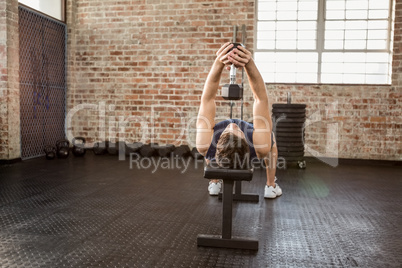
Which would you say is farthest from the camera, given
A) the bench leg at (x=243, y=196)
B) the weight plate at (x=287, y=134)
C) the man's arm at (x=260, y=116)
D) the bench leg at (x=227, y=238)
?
the weight plate at (x=287, y=134)

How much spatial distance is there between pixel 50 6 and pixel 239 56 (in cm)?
443

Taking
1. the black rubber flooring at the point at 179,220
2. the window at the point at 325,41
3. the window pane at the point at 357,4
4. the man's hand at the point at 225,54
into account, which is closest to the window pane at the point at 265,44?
the window at the point at 325,41

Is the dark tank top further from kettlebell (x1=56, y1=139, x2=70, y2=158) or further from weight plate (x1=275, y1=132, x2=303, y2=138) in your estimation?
kettlebell (x1=56, y1=139, x2=70, y2=158)

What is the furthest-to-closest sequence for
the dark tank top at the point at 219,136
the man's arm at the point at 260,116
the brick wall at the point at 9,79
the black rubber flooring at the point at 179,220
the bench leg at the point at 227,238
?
1. the brick wall at the point at 9,79
2. the dark tank top at the point at 219,136
3. the man's arm at the point at 260,116
4. the bench leg at the point at 227,238
5. the black rubber flooring at the point at 179,220

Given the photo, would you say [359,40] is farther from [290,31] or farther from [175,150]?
[175,150]

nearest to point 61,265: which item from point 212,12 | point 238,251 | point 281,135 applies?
point 238,251

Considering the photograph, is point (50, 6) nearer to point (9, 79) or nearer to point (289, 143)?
point (9, 79)

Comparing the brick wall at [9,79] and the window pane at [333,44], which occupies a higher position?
the window pane at [333,44]

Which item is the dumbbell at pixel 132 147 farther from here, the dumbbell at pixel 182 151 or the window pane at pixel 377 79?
the window pane at pixel 377 79

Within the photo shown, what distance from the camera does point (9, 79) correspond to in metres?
4.38

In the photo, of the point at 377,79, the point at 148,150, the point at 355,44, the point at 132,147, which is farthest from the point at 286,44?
the point at 132,147

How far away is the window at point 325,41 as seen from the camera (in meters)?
4.96

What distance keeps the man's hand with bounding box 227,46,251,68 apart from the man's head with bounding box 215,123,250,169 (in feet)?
1.16

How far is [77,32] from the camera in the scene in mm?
5711
